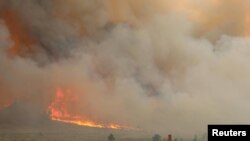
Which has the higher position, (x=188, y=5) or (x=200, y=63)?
(x=188, y=5)

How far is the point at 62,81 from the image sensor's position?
35.9m

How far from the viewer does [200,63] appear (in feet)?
128

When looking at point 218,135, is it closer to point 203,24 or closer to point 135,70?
point 135,70

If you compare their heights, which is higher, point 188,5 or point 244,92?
point 188,5

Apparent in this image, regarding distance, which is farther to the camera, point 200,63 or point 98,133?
point 200,63

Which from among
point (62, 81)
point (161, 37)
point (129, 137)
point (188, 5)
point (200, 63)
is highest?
point (188, 5)

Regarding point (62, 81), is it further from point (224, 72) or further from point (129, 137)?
point (224, 72)

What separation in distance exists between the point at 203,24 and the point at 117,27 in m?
9.85

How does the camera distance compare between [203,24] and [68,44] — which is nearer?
[68,44]

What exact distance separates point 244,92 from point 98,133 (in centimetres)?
1588

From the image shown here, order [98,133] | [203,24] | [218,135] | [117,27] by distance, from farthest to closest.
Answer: [203,24] < [117,27] < [98,133] < [218,135]

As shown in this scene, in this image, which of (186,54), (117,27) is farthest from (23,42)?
(186,54)

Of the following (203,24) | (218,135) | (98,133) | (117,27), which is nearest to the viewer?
(218,135)

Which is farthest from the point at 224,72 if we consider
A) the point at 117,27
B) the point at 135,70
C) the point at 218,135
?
the point at 218,135
